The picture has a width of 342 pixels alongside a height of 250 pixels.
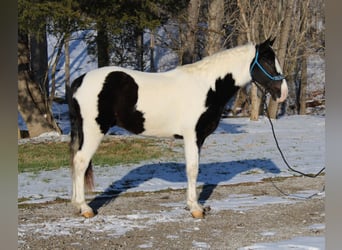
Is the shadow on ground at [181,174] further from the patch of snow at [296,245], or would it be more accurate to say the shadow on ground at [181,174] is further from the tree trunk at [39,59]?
the tree trunk at [39,59]

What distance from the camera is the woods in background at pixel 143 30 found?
1103 cm

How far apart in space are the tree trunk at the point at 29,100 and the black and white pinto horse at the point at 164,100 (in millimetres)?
7649

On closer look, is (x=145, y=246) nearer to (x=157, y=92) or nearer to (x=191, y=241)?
(x=191, y=241)

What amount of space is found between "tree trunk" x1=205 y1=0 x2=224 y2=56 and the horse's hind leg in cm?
1115

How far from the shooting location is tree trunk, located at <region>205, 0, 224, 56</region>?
1557cm

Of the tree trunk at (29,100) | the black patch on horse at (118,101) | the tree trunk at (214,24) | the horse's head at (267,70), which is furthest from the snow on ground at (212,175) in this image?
the tree trunk at (29,100)

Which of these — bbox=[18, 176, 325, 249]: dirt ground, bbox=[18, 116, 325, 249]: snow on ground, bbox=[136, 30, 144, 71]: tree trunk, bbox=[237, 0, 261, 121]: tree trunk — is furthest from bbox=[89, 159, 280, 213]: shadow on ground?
bbox=[136, 30, 144, 71]: tree trunk

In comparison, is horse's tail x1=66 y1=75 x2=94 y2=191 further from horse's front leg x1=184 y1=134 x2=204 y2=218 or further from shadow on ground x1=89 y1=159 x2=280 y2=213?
horse's front leg x1=184 y1=134 x2=204 y2=218

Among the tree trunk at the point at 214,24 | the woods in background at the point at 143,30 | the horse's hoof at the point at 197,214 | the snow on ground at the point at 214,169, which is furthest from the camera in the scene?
the tree trunk at the point at 214,24

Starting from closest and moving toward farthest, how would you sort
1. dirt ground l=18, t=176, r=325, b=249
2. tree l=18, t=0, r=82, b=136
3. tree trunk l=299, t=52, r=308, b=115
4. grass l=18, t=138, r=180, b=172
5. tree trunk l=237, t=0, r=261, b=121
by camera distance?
dirt ground l=18, t=176, r=325, b=249 < grass l=18, t=138, r=180, b=172 < tree l=18, t=0, r=82, b=136 < tree trunk l=237, t=0, r=261, b=121 < tree trunk l=299, t=52, r=308, b=115

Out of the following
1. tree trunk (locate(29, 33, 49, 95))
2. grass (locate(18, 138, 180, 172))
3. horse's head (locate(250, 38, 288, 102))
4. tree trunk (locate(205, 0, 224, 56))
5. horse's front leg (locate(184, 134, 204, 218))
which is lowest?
grass (locate(18, 138, 180, 172))

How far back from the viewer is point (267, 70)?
488cm
